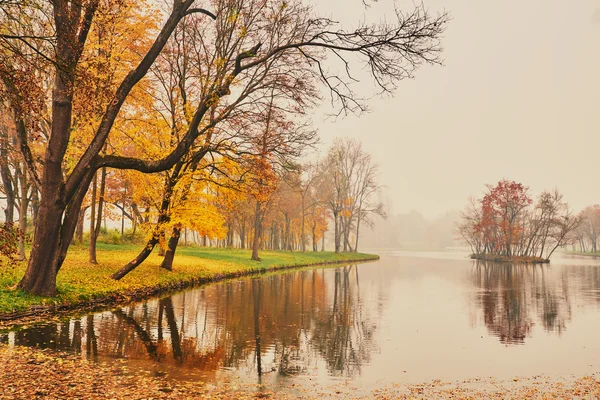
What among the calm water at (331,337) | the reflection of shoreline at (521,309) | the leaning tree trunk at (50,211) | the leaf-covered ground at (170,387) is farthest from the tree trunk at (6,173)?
the reflection of shoreline at (521,309)

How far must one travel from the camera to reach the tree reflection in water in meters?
10.6

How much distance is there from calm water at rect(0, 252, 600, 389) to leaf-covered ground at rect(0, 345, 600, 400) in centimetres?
59

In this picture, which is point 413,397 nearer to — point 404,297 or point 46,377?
point 46,377

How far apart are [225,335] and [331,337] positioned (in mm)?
3096

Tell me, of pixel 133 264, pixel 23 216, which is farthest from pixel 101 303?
pixel 23 216

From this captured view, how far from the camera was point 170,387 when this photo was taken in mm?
8352

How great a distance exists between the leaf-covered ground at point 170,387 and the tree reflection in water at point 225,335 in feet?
3.26

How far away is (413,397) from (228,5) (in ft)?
57.1

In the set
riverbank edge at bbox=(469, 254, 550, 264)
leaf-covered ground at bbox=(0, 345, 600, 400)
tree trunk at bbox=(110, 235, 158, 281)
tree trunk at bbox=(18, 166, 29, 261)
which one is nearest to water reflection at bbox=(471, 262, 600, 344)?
leaf-covered ground at bbox=(0, 345, 600, 400)

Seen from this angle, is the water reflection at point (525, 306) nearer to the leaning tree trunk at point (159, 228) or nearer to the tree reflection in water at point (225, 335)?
the tree reflection in water at point (225, 335)

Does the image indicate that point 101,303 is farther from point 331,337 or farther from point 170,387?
point 170,387

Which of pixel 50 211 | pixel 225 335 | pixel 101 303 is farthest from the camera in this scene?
pixel 101 303

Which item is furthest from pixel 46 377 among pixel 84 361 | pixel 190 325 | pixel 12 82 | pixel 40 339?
pixel 190 325

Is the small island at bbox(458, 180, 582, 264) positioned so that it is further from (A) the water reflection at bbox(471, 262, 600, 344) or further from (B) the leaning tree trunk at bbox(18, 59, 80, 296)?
(B) the leaning tree trunk at bbox(18, 59, 80, 296)
